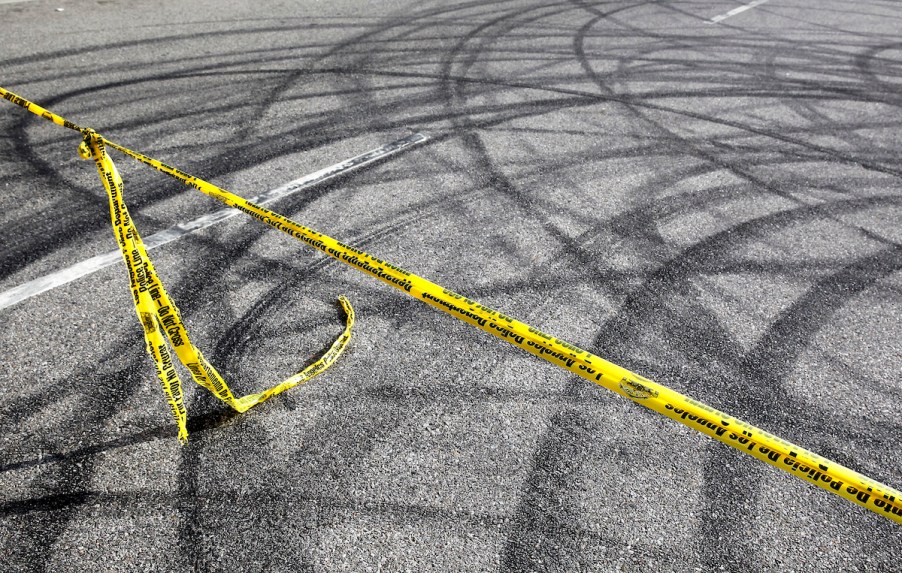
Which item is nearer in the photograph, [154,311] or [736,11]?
[154,311]

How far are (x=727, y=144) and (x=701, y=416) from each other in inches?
196

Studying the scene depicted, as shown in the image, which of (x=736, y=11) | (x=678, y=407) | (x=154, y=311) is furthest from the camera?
(x=736, y=11)

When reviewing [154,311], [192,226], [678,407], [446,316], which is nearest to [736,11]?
[446,316]

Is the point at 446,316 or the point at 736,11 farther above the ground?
the point at 736,11

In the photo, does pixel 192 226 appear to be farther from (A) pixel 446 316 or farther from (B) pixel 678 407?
(B) pixel 678 407

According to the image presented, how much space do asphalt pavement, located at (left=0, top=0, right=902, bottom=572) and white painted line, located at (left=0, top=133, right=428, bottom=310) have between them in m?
0.07

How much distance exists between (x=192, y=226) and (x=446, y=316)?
74.3 inches

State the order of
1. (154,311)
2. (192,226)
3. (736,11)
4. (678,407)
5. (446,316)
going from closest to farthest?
1. (678,407)
2. (154,311)
3. (446,316)
4. (192,226)
5. (736,11)

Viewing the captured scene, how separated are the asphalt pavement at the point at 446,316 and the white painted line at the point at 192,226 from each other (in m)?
0.07

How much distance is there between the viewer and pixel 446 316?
3.75 metres

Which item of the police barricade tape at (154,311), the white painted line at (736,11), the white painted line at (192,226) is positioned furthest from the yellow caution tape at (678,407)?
the white painted line at (736,11)

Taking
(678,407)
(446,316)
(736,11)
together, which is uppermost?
(678,407)

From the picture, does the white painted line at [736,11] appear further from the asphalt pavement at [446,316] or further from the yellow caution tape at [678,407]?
the yellow caution tape at [678,407]

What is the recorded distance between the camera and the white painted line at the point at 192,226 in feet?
12.2
